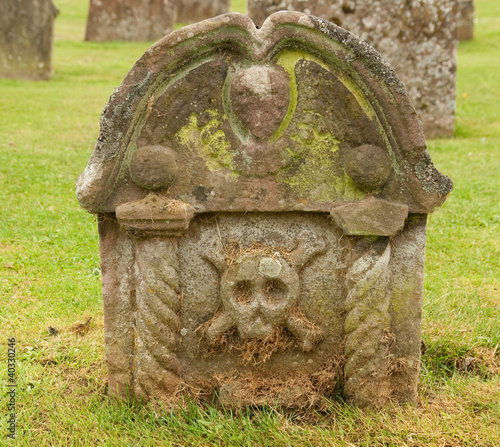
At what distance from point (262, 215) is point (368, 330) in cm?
69

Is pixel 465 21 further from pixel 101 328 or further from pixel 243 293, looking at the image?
pixel 243 293

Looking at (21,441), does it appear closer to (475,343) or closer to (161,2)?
(475,343)

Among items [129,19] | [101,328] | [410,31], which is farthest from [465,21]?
[101,328]

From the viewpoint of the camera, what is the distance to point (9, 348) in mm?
3447

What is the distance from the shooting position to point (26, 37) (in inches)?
409

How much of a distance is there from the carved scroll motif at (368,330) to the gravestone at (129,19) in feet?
42.5

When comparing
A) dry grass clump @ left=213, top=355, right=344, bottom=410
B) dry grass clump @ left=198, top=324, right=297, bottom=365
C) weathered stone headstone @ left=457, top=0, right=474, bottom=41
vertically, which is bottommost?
dry grass clump @ left=213, top=355, right=344, bottom=410

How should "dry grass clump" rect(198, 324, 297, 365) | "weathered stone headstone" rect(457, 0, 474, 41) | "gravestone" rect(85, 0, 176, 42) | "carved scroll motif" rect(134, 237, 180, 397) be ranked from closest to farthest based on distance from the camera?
"carved scroll motif" rect(134, 237, 180, 397), "dry grass clump" rect(198, 324, 297, 365), "gravestone" rect(85, 0, 176, 42), "weathered stone headstone" rect(457, 0, 474, 41)

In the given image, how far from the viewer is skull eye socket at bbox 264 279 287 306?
2.81m

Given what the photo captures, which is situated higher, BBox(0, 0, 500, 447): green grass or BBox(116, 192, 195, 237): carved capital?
BBox(116, 192, 195, 237): carved capital

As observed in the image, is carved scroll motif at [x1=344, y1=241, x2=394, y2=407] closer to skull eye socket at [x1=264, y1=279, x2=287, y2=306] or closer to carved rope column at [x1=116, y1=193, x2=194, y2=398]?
skull eye socket at [x1=264, y1=279, x2=287, y2=306]

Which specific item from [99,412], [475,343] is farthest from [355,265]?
[99,412]

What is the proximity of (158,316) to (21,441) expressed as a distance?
784 millimetres

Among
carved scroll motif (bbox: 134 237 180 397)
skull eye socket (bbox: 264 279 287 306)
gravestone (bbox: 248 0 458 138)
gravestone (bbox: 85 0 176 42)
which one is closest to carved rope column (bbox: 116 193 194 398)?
carved scroll motif (bbox: 134 237 180 397)
